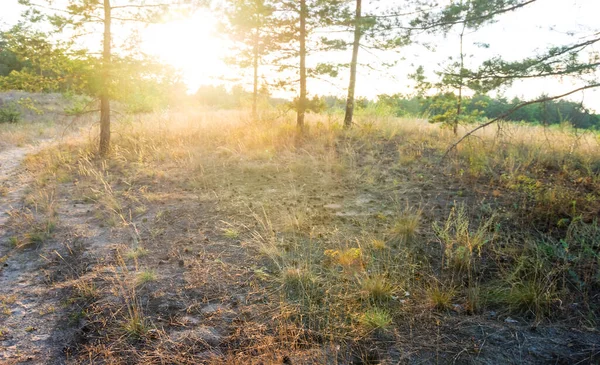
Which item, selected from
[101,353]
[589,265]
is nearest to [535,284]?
[589,265]

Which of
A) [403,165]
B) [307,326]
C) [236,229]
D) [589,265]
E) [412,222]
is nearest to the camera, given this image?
[307,326]

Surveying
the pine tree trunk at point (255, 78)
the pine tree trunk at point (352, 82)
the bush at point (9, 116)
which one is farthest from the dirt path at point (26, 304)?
the bush at point (9, 116)

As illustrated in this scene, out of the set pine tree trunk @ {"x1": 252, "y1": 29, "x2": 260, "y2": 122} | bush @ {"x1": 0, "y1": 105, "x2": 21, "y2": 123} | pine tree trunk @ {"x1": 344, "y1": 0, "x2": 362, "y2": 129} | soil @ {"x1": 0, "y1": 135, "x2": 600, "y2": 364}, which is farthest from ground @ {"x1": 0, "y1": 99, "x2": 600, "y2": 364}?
bush @ {"x1": 0, "y1": 105, "x2": 21, "y2": 123}

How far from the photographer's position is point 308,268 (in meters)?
3.74

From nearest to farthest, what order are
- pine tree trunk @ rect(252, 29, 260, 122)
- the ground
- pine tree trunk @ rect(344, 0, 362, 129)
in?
the ground, pine tree trunk @ rect(344, 0, 362, 129), pine tree trunk @ rect(252, 29, 260, 122)

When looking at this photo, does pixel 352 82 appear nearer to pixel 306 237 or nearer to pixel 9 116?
pixel 306 237

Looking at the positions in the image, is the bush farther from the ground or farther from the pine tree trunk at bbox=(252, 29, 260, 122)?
the ground

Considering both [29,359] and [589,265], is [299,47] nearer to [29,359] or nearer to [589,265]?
[589,265]

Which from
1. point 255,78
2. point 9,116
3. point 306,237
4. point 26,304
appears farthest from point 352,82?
point 9,116

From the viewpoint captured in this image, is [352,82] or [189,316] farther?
[352,82]

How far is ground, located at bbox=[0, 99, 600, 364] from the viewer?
276 cm

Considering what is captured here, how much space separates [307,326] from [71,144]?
457 inches

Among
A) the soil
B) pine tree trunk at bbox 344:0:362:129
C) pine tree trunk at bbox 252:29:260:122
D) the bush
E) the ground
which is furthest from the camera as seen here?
the bush

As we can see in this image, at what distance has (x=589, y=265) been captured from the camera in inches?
138
